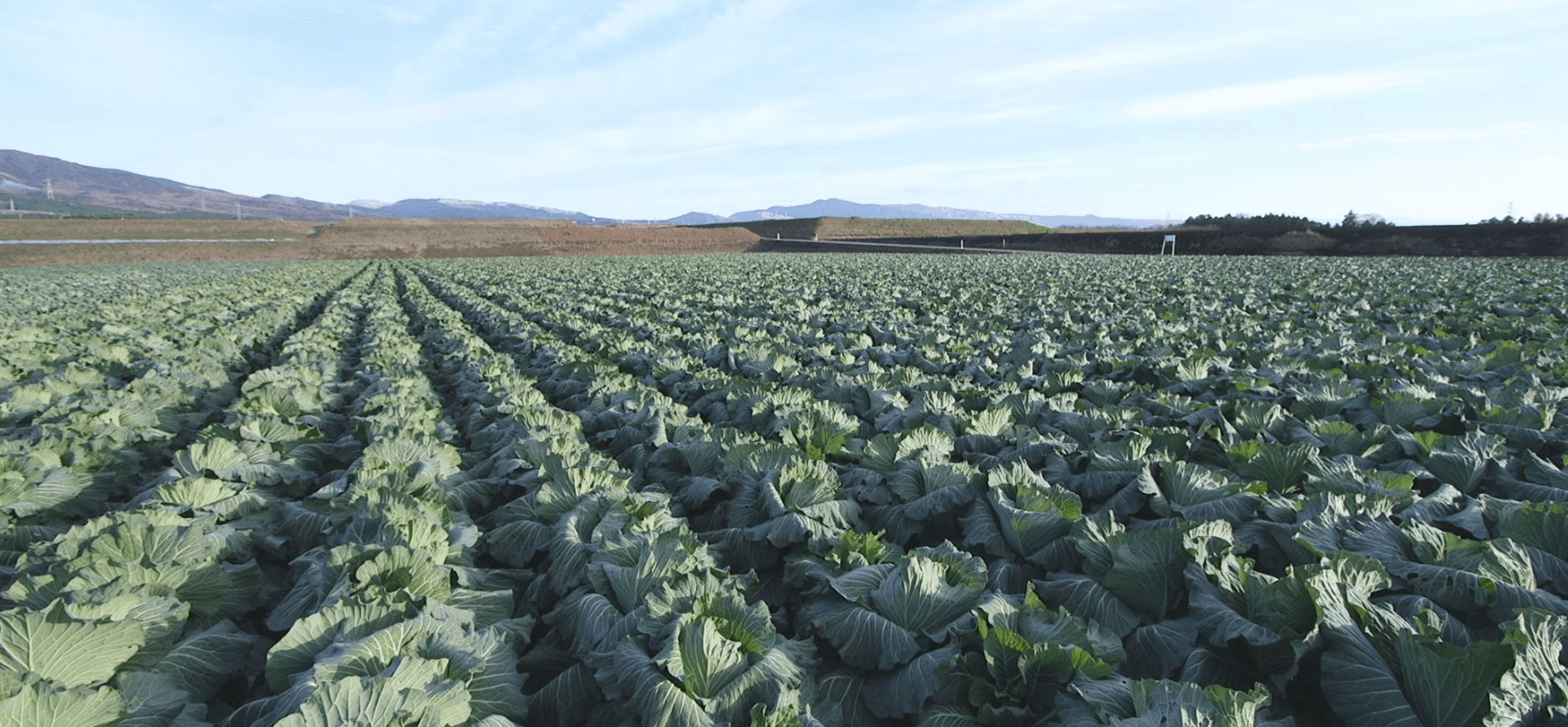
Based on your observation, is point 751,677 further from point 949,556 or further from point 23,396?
point 23,396

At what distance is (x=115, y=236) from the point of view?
60344mm

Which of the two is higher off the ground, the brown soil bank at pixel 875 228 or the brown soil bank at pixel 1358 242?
the brown soil bank at pixel 875 228

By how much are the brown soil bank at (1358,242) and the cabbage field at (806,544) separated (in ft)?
118

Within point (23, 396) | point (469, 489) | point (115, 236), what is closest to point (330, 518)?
point (469, 489)

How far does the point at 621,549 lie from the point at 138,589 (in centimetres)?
196

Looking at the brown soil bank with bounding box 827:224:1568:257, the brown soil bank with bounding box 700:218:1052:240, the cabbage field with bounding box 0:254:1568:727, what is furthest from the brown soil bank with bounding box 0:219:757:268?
the cabbage field with bounding box 0:254:1568:727

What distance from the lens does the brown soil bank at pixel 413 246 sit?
47.9 meters

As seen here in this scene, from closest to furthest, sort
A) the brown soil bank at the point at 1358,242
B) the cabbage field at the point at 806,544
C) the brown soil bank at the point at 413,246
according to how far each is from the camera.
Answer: the cabbage field at the point at 806,544 → the brown soil bank at the point at 1358,242 → the brown soil bank at the point at 413,246

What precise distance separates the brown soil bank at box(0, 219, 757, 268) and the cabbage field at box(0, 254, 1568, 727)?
51062 mm

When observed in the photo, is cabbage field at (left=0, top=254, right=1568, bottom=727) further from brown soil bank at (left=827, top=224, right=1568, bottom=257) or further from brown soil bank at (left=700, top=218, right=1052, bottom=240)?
brown soil bank at (left=700, top=218, right=1052, bottom=240)

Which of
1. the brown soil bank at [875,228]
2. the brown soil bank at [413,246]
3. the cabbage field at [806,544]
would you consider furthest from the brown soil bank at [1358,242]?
the cabbage field at [806,544]

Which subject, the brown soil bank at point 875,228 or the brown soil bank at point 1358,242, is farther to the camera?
the brown soil bank at point 875,228

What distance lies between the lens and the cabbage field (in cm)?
242

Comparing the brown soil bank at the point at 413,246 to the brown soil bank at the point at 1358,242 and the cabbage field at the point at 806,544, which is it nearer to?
the brown soil bank at the point at 1358,242
